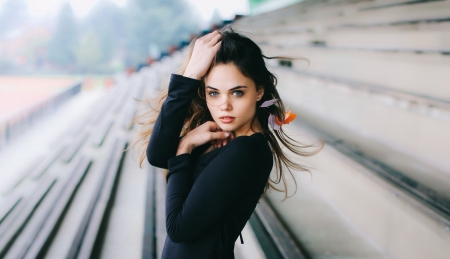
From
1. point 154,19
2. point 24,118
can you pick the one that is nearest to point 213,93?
point 24,118

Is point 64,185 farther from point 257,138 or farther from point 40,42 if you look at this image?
point 40,42

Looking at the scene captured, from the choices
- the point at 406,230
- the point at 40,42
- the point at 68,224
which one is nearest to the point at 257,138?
the point at 406,230

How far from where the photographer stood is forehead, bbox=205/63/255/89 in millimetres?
644

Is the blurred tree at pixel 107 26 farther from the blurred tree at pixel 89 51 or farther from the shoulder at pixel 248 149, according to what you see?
the shoulder at pixel 248 149

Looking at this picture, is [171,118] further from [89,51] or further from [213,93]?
[89,51]

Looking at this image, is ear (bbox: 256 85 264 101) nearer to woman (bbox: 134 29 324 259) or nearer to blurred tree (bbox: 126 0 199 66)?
woman (bbox: 134 29 324 259)

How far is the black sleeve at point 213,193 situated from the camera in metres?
0.58

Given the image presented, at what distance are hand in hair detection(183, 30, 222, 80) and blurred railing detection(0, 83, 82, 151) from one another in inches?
262

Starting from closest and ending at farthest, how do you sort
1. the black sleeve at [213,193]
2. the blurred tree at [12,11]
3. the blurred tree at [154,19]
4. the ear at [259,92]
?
the black sleeve at [213,193] < the ear at [259,92] < the blurred tree at [154,19] < the blurred tree at [12,11]

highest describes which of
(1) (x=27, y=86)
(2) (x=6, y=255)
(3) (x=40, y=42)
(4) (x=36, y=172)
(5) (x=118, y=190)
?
(2) (x=6, y=255)

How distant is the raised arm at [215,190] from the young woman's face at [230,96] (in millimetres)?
67

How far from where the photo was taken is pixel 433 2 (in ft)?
5.70

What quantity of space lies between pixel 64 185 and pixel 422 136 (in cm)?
209

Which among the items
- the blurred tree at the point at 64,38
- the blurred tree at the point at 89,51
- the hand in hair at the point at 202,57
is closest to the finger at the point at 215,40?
the hand in hair at the point at 202,57
